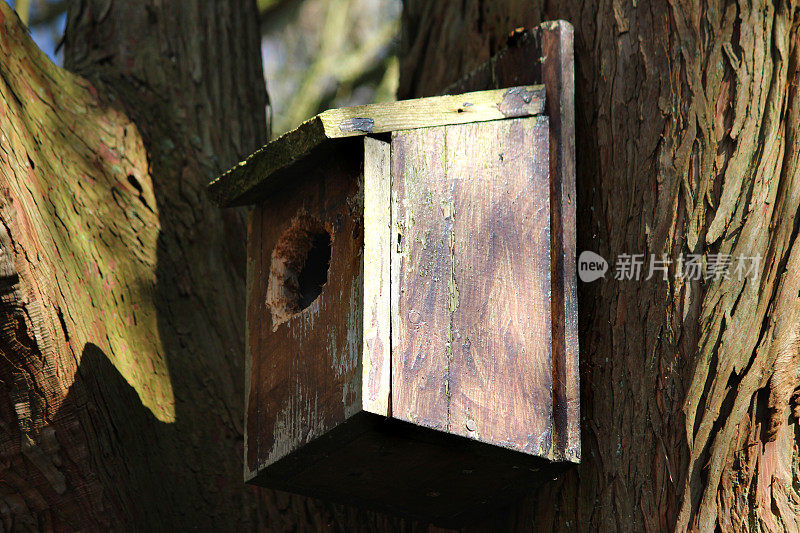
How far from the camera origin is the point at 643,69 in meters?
2.45

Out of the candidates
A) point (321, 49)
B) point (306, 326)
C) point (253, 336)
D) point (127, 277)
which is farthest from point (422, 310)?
point (321, 49)

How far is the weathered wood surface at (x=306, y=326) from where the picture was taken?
2.08 meters

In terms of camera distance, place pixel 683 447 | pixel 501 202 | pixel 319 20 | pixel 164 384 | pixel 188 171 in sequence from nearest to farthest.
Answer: pixel 683 447, pixel 501 202, pixel 164 384, pixel 188 171, pixel 319 20

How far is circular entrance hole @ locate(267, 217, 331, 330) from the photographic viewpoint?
2.39m

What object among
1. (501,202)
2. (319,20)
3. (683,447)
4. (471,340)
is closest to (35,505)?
(471,340)

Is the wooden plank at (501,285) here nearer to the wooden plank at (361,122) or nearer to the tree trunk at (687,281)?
the wooden plank at (361,122)

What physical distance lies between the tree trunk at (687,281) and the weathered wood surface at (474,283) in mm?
221

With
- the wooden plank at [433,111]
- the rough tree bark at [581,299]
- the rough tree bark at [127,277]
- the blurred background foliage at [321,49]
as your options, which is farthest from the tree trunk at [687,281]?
the blurred background foliage at [321,49]

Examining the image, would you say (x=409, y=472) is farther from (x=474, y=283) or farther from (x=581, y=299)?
(x=581, y=299)

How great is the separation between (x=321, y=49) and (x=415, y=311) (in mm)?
4927

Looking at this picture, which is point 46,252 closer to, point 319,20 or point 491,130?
point 491,130

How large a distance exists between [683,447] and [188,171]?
1830 mm

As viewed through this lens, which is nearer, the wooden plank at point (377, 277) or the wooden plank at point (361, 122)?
the wooden plank at point (377, 277)

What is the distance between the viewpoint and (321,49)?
22.1ft
